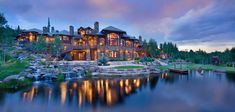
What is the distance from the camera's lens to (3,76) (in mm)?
25125

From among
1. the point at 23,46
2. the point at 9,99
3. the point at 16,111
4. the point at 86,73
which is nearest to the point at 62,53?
the point at 23,46

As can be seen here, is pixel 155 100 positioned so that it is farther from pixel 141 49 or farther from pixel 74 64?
pixel 141 49

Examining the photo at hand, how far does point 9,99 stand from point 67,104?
6.35m

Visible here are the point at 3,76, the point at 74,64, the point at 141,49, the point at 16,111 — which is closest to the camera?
the point at 16,111

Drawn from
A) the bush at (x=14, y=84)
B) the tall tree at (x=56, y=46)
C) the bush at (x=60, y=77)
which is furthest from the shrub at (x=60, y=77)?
the tall tree at (x=56, y=46)

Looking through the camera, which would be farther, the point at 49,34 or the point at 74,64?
the point at 49,34

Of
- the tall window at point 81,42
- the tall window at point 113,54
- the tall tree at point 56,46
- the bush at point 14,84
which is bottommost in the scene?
the bush at point 14,84

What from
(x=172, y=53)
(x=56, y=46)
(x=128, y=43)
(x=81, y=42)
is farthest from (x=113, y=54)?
(x=172, y=53)

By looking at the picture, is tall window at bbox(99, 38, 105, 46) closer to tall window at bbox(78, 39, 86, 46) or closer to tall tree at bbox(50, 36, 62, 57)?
tall window at bbox(78, 39, 86, 46)

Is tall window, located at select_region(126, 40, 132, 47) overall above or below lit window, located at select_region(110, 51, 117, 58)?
above

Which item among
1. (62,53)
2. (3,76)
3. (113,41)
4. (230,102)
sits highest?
(113,41)

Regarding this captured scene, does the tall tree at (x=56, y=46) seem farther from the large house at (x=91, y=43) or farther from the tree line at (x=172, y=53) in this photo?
the tree line at (x=172, y=53)

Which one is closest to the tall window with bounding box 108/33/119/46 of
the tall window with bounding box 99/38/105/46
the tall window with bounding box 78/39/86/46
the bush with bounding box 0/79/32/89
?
the tall window with bounding box 99/38/105/46

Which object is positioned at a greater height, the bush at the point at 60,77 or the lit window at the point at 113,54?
the lit window at the point at 113,54
